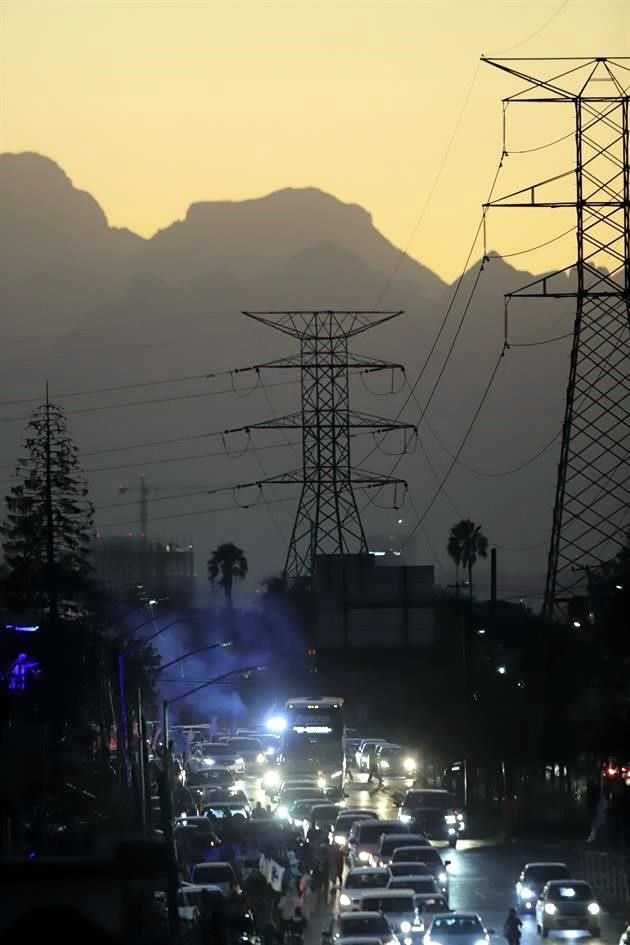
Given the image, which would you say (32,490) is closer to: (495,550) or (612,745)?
(495,550)

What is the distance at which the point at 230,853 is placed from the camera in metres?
54.3

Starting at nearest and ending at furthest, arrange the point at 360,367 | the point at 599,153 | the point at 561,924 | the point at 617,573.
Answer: the point at 561,924 < the point at 599,153 < the point at 617,573 < the point at 360,367

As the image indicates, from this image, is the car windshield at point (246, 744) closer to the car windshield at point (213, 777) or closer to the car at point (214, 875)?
the car windshield at point (213, 777)

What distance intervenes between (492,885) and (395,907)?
12.4 meters

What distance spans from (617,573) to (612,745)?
21599 millimetres

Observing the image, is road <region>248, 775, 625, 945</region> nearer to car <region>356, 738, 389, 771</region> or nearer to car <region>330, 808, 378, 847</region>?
car <region>330, 808, 378, 847</region>

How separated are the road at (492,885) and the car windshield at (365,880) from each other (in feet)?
3.66

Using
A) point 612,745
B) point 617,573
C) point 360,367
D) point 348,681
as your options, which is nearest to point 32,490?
point 348,681

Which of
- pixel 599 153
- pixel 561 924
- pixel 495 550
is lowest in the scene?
pixel 561 924

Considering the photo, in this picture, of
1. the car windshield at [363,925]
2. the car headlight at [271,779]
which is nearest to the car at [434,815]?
the car headlight at [271,779]

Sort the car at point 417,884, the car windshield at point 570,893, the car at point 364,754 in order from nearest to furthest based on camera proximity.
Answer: the car windshield at point 570,893
the car at point 417,884
the car at point 364,754

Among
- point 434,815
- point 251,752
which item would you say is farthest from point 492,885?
point 251,752

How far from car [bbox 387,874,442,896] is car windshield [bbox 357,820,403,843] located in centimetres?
1188

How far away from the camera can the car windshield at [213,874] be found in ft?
145
